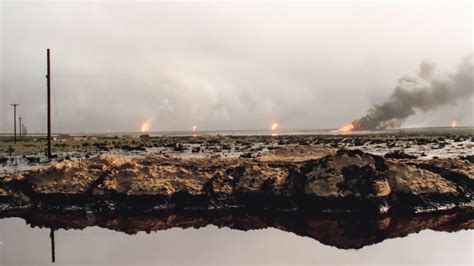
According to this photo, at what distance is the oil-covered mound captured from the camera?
15.3 meters

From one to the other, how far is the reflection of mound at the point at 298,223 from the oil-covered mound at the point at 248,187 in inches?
33.4

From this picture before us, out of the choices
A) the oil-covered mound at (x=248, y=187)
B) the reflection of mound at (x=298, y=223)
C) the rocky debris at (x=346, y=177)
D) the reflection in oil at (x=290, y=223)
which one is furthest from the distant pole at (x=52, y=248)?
the rocky debris at (x=346, y=177)

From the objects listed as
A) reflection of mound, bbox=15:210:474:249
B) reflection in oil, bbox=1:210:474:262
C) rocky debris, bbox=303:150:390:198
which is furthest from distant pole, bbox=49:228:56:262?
rocky debris, bbox=303:150:390:198

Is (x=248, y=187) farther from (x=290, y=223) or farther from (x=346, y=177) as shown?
(x=346, y=177)

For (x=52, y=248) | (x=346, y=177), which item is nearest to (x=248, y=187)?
A: (x=346, y=177)

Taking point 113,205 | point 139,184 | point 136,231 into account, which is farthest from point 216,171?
point 136,231

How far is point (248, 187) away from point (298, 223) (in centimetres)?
312

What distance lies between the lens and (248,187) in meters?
16.0

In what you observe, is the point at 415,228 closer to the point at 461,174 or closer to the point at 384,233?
the point at 384,233

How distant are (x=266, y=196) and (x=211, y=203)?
199 cm

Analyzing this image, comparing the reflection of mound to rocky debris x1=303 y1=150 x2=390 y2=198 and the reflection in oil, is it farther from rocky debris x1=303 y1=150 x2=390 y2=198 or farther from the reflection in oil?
rocky debris x1=303 y1=150 x2=390 y2=198

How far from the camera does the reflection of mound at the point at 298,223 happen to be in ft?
39.9

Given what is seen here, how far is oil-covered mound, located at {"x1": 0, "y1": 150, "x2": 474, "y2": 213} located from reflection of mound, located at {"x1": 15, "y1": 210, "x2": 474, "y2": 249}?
0.85m

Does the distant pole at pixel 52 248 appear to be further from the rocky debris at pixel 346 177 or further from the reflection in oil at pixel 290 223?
the rocky debris at pixel 346 177
